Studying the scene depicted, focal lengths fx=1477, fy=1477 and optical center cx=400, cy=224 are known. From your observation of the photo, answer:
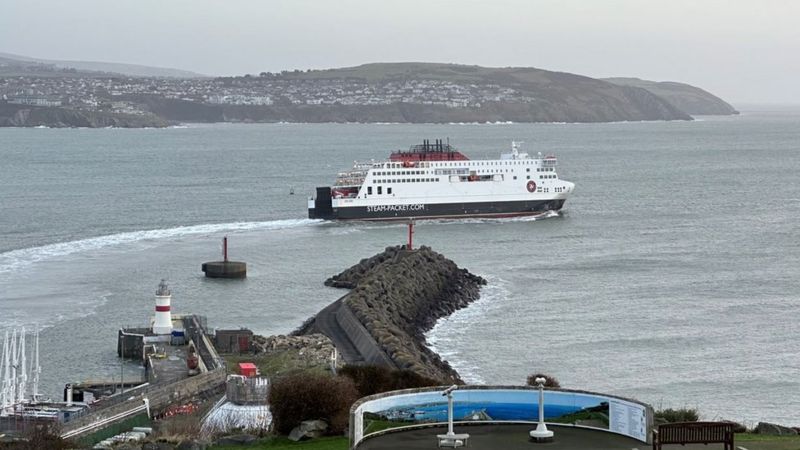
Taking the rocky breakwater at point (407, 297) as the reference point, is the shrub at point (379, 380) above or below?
above

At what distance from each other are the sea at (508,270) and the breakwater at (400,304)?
1.62ft

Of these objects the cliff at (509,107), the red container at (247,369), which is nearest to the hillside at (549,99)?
the cliff at (509,107)

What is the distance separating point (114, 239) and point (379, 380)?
25676 mm

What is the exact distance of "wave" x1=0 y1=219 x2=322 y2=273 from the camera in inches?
1345

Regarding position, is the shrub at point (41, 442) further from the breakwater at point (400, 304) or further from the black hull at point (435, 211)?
the black hull at point (435, 211)

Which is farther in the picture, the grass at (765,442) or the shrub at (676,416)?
the shrub at (676,416)

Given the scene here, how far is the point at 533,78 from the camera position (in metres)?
195

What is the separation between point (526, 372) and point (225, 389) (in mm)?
5756

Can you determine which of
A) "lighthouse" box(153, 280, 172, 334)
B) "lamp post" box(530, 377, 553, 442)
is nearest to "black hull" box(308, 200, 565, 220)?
"lighthouse" box(153, 280, 172, 334)

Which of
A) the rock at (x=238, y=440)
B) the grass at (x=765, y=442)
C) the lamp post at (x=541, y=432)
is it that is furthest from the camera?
the rock at (x=238, y=440)

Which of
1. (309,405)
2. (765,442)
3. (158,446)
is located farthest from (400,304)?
(765,442)

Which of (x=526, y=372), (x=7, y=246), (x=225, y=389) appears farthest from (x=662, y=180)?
(x=225, y=389)

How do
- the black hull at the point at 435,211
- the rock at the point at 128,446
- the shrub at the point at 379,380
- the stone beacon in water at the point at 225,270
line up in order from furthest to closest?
1. the black hull at the point at 435,211
2. the stone beacon in water at the point at 225,270
3. the shrub at the point at 379,380
4. the rock at the point at 128,446

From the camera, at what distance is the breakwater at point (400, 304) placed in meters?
20.9
